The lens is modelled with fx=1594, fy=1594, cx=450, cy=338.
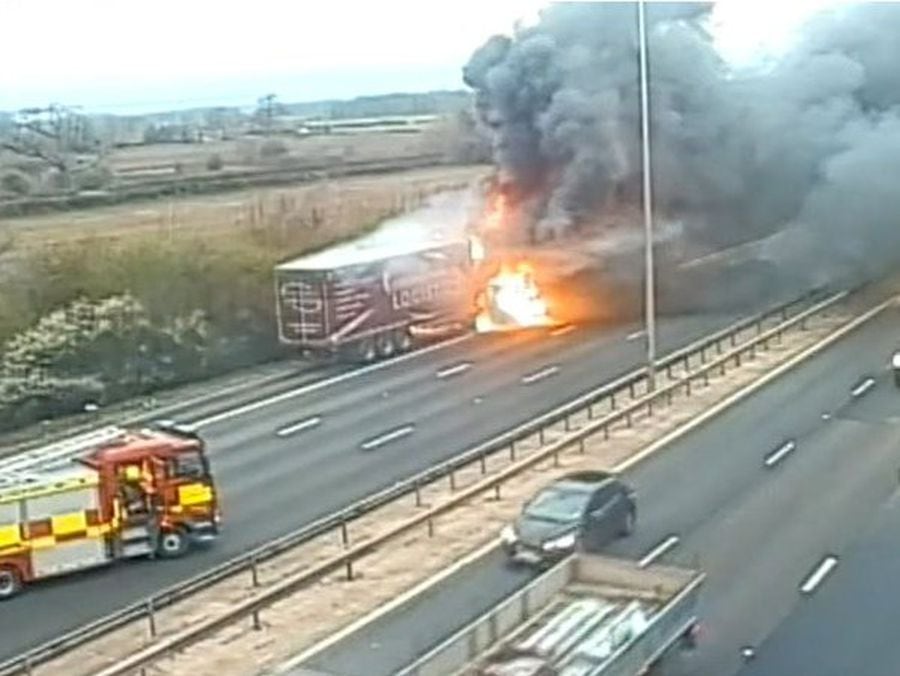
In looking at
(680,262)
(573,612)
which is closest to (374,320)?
(680,262)

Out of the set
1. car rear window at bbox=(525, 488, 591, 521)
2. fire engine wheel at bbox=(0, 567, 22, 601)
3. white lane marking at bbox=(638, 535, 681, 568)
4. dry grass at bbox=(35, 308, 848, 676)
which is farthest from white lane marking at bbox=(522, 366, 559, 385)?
fire engine wheel at bbox=(0, 567, 22, 601)

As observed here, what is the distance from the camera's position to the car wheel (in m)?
17.2

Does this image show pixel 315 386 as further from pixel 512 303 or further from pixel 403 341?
pixel 512 303

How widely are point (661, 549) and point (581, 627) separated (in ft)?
16.2

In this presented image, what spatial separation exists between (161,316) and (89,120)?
20.9 ft

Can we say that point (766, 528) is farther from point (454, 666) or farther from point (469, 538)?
point (454, 666)

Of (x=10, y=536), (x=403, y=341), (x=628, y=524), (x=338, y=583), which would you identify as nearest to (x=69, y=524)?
(x=10, y=536)

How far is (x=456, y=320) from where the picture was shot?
31766 millimetres

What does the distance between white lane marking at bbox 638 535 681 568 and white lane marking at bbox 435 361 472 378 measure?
1113 centimetres

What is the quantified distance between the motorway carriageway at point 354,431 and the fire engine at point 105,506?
0.22 m

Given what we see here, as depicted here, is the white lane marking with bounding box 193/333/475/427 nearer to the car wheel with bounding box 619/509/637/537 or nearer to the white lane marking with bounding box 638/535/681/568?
the car wheel with bounding box 619/509/637/537

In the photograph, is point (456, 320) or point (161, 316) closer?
point (161, 316)

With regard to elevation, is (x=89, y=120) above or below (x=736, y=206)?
above

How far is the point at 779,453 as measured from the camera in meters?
21.0
